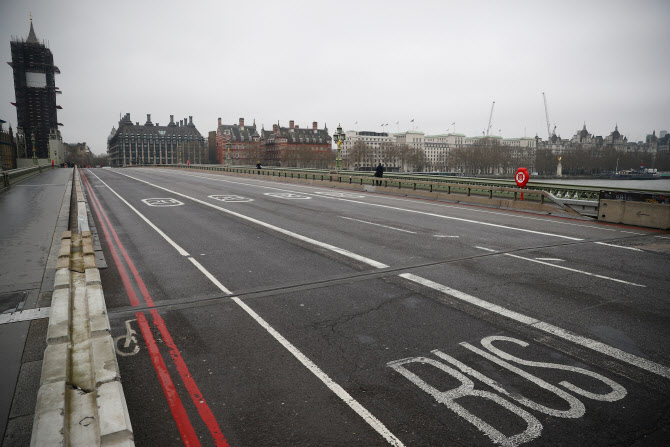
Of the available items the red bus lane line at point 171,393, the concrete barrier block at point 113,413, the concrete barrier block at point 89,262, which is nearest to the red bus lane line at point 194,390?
the red bus lane line at point 171,393

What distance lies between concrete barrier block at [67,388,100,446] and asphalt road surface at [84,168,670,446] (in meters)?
0.43

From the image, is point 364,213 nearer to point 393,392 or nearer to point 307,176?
point 393,392

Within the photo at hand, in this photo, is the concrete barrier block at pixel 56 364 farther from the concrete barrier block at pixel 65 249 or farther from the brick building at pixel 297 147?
the brick building at pixel 297 147

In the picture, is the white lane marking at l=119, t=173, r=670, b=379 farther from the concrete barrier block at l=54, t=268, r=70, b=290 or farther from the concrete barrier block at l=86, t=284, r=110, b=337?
the concrete barrier block at l=54, t=268, r=70, b=290

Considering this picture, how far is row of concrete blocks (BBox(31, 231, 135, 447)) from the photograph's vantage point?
3.24 m

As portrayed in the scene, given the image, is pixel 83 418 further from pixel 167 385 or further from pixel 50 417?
pixel 167 385

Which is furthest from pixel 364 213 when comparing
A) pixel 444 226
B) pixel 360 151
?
pixel 360 151

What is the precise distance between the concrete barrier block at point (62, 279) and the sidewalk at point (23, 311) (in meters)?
0.30

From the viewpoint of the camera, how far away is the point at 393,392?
4.29 meters

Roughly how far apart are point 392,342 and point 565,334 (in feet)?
8.12

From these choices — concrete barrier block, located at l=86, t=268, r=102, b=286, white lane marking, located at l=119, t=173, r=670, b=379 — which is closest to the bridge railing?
concrete barrier block, located at l=86, t=268, r=102, b=286

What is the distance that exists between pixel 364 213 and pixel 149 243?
9522mm

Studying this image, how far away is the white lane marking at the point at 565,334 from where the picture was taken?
190 inches

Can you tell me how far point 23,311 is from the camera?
6094 mm
